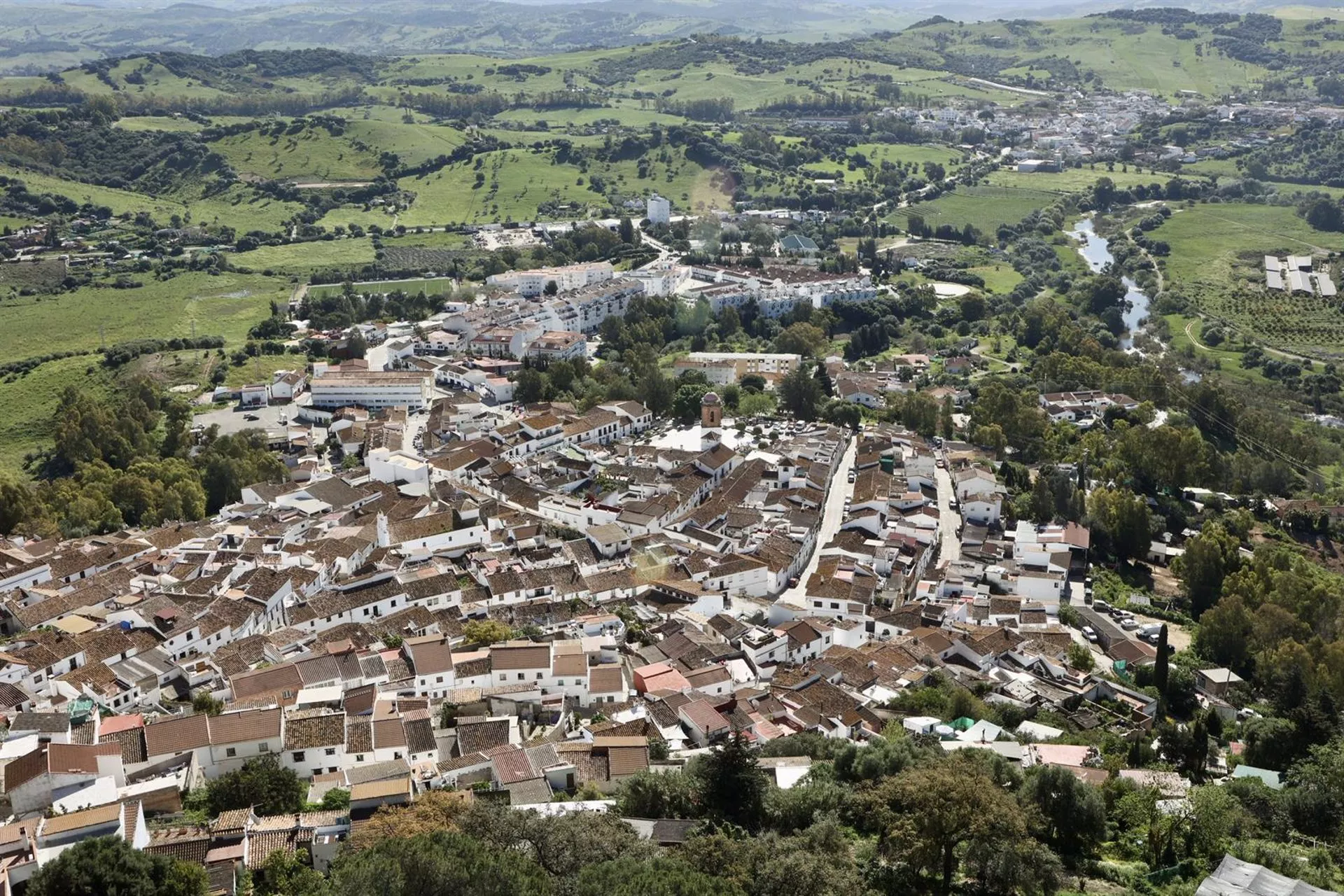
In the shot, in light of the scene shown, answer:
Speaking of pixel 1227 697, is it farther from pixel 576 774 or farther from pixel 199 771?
pixel 199 771

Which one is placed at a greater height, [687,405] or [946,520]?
[687,405]

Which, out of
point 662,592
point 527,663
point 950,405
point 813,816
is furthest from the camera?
point 950,405

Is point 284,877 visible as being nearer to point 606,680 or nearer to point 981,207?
point 606,680

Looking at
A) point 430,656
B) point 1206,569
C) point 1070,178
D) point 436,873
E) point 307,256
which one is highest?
point 436,873

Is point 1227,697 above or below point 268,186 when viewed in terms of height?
below

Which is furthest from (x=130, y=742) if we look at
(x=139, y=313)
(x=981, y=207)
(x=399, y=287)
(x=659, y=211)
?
(x=981, y=207)

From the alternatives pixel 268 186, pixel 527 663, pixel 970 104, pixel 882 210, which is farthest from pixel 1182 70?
pixel 527 663

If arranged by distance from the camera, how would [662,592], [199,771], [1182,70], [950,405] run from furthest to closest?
[1182,70] → [950,405] → [662,592] → [199,771]
